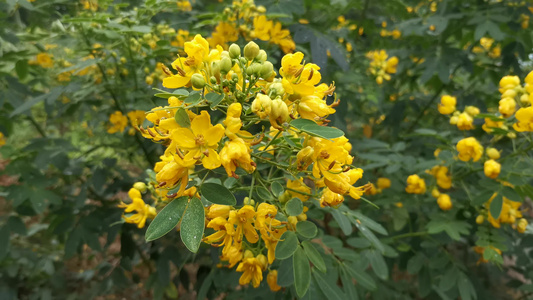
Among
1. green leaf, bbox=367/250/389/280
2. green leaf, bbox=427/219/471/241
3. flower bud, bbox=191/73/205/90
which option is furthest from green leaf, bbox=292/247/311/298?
green leaf, bbox=427/219/471/241

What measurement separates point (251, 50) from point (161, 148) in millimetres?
1725

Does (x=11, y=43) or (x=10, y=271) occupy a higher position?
(x=11, y=43)

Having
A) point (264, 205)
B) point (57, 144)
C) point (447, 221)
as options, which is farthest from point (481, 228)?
point (57, 144)

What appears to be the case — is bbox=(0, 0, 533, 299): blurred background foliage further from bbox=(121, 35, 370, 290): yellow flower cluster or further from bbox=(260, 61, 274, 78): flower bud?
bbox=(260, 61, 274, 78): flower bud

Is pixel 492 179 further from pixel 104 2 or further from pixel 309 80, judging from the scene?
pixel 104 2

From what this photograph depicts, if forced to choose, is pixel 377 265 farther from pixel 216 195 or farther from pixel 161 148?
pixel 161 148

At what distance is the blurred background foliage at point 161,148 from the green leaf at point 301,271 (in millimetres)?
219

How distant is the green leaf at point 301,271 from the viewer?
44.3 inches

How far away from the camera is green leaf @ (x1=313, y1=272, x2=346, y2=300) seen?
1.32m

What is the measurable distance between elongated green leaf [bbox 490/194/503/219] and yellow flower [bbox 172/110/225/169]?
4.94 feet

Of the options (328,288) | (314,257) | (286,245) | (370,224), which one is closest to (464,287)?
(370,224)

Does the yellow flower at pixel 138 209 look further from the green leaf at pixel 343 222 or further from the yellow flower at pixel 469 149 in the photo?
the yellow flower at pixel 469 149

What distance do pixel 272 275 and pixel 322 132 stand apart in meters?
0.75

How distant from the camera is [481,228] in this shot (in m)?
2.00
